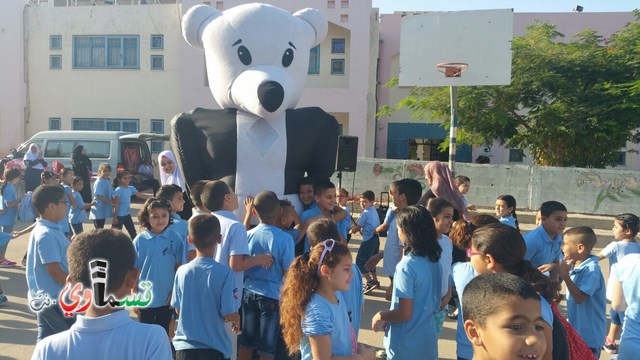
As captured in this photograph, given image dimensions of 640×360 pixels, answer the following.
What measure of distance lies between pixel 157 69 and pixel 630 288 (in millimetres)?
17336

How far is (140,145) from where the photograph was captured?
47.6ft

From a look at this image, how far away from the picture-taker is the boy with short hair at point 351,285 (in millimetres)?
2709

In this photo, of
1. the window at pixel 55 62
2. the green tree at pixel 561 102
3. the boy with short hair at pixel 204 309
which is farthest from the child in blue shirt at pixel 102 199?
the window at pixel 55 62

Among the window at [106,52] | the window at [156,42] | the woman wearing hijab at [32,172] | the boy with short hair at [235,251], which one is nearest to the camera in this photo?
the boy with short hair at [235,251]

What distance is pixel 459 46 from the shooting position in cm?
938

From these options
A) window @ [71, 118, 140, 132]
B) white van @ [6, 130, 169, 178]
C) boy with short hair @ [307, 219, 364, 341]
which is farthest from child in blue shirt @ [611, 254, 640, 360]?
window @ [71, 118, 140, 132]

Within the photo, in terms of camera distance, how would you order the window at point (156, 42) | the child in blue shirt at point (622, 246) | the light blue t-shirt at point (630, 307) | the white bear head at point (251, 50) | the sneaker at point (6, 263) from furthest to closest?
the window at point (156, 42), the sneaker at point (6, 263), the white bear head at point (251, 50), the child in blue shirt at point (622, 246), the light blue t-shirt at point (630, 307)

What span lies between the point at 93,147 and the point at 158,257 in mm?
11710

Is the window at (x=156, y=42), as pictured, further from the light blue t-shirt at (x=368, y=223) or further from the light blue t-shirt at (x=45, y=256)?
the light blue t-shirt at (x=45, y=256)

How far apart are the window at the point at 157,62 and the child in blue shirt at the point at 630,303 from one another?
17.1 metres

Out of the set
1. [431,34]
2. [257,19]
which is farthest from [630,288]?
[431,34]

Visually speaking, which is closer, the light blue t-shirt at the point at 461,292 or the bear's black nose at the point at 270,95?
the light blue t-shirt at the point at 461,292

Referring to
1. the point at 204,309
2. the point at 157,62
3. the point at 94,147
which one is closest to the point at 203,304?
the point at 204,309

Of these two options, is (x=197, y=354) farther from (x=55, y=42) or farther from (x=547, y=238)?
(x=55, y=42)
